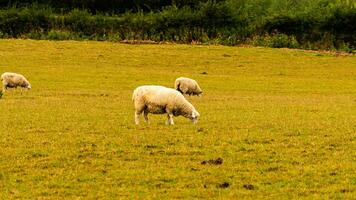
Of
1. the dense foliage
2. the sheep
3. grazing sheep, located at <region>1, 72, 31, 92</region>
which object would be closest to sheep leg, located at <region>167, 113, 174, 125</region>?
the sheep

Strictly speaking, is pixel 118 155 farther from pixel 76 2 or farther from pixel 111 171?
pixel 76 2

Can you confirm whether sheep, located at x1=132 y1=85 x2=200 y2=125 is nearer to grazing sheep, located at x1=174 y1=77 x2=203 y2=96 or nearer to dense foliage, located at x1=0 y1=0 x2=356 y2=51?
grazing sheep, located at x1=174 y1=77 x2=203 y2=96

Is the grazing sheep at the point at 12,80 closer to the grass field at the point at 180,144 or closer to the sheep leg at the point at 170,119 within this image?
the grass field at the point at 180,144

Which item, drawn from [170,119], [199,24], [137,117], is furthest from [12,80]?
[199,24]

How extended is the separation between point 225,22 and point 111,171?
5523 cm

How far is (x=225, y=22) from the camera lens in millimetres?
66812

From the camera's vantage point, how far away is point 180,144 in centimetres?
1519

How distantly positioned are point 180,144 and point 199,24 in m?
51.6

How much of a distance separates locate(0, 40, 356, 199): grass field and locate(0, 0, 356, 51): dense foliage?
25.4 metres

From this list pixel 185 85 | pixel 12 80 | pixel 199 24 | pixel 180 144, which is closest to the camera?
pixel 180 144

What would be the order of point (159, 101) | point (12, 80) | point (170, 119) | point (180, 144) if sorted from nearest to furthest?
point (180, 144), point (159, 101), point (170, 119), point (12, 80)

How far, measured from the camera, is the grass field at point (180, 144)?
11.6 m

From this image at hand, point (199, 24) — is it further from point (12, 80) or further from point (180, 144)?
point (180, 144)

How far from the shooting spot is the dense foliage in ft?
203
